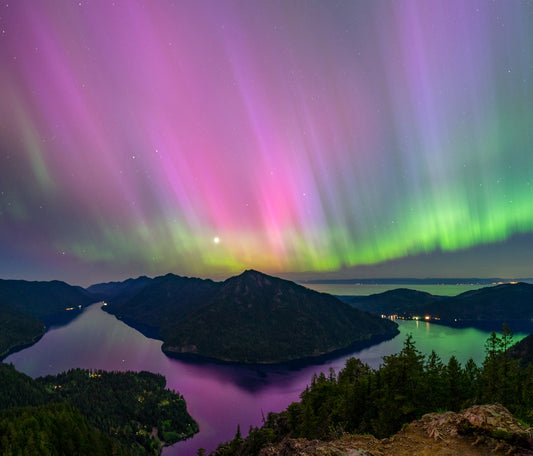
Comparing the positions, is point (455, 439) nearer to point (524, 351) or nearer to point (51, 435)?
point (51, 435)

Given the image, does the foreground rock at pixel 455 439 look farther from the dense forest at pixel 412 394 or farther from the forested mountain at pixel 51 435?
the forested mountain at pixel 51 435

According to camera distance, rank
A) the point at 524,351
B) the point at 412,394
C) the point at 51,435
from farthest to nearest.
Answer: the point at 524,351
the point at 51,435
the point at 412,394

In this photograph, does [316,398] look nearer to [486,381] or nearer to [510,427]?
[486,381]

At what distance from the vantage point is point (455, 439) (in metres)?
19.4

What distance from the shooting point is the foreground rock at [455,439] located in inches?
667

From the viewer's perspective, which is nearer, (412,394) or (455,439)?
(455,439)

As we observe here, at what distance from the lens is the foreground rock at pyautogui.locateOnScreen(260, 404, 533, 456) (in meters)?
17.0

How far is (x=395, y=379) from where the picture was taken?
174 ft

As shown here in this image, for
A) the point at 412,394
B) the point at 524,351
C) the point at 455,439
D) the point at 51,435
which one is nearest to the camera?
the point at 455,439

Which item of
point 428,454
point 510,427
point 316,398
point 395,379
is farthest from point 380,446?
point 316,398

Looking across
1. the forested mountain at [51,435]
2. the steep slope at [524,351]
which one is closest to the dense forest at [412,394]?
the forested mountain at [51,435]

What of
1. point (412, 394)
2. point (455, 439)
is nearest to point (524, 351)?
point (412, 394)

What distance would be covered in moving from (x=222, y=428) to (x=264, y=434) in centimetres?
15898

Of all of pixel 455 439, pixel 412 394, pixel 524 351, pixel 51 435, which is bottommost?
pixel 51 435
